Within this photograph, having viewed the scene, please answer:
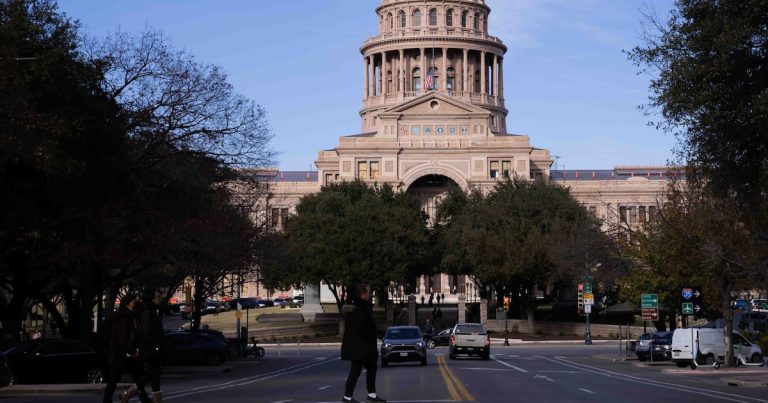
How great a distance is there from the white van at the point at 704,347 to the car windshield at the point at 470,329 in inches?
341

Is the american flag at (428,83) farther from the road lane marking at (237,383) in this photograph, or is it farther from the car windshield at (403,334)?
the car windshield at (403,334)

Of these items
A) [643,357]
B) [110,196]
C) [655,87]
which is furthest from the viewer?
[643,357]

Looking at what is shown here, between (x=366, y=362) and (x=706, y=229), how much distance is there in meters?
31.1

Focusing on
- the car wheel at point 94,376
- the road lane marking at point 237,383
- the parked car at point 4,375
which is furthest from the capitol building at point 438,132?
the parked car at point 4,375

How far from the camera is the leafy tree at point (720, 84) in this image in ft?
88.6

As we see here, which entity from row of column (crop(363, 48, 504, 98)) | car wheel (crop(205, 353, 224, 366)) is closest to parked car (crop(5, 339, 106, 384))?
car wheel (crop(205, 353, 224, 366))

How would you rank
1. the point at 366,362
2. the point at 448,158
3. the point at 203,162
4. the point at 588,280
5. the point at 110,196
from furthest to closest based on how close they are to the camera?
1. the point at 448,158
2. the point at 588,280
3. the point at 203,162
4. the point at 110,196
5. the point at 366,362

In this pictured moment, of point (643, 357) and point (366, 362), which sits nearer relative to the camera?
point (366, 362)

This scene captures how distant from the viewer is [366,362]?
23266 millimetres

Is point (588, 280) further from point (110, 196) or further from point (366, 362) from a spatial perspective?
point (366, 362)

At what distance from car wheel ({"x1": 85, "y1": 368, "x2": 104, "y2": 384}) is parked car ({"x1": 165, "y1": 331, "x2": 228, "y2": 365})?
1278 cm

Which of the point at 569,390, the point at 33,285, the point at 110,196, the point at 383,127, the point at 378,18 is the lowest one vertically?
the point at 569,390

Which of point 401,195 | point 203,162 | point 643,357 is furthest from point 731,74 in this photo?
point 401,195

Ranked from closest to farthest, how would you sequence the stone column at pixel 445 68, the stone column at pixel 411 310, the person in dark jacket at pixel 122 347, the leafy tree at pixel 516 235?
1. the person in dark jacket at pixel 122 347
2. the leafy tree at pixel 516 235
3. the stone column at pixel 411 310
4. the stone column at pixel 445 68
